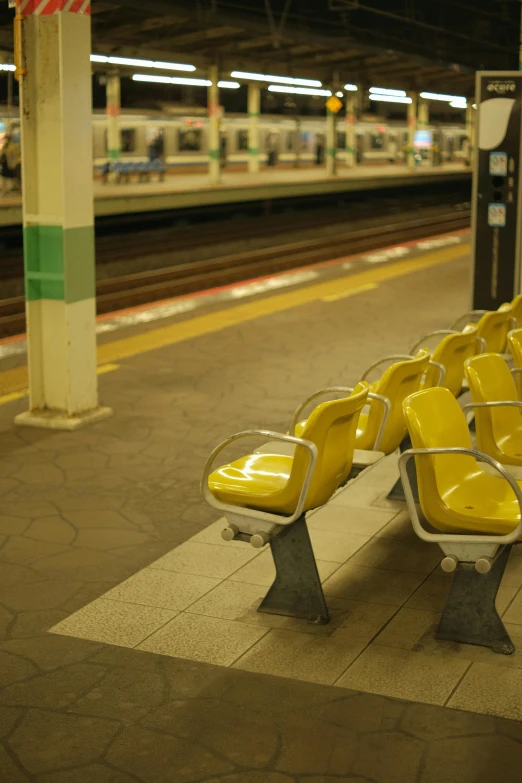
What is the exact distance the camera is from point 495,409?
4766 mm

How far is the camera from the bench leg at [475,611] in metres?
3.80

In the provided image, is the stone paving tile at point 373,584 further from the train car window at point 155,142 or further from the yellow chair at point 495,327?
the train car window at point 155,142

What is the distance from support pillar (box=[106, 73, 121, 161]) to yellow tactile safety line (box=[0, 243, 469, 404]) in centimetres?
1161

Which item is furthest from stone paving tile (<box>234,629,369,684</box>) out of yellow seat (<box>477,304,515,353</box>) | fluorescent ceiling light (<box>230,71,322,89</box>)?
fluorescent ceiling light (<box>230,71,322,89</box>)

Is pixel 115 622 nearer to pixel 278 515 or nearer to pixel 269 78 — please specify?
pixel 278 515

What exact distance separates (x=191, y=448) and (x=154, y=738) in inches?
135

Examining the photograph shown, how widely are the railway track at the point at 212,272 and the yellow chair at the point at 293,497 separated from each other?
8338 mm

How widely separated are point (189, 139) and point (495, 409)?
1198 inches

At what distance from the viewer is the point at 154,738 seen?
3205mm

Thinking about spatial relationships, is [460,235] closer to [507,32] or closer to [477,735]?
[507,32]

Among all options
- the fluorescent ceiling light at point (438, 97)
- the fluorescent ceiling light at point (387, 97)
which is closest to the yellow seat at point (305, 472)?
the fluorescent ceiling light at point (387, 97)

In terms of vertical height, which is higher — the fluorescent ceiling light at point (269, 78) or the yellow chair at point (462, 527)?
the fluorescent ceiling light at point (269, 78)

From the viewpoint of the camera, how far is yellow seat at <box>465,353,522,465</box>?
458 cm

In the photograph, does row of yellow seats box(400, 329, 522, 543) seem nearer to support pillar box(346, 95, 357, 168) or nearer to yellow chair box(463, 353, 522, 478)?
yellow chair box(463, 353, 522, 478)
